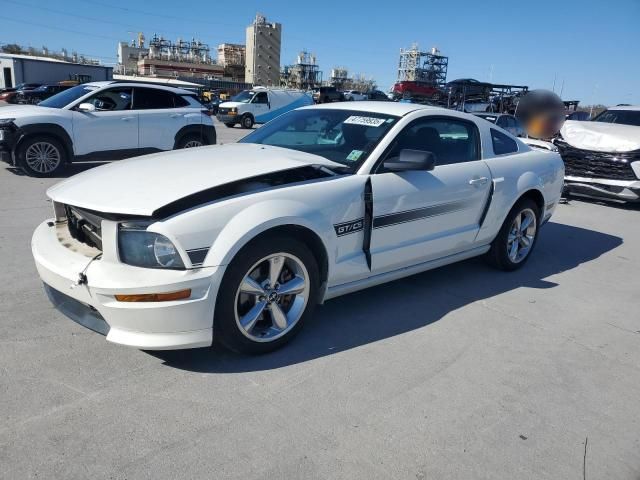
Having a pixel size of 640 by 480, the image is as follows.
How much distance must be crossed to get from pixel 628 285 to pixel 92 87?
29.1 ft

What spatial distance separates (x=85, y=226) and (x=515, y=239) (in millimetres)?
3938

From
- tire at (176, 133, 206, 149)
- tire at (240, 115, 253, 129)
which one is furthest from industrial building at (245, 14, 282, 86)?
tire at (176, 133, 206, 149)

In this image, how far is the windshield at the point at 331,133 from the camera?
12.6 ft

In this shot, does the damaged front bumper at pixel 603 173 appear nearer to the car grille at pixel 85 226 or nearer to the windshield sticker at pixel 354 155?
the windshield sticker at pixel 354 155

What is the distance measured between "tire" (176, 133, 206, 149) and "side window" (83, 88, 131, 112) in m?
1.12

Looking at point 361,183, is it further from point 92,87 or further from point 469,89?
point 469,89

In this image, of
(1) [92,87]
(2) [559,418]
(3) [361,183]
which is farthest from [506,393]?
(1) [92,87]

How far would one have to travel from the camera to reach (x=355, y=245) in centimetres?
353

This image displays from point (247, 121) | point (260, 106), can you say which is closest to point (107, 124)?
point (247, 121)

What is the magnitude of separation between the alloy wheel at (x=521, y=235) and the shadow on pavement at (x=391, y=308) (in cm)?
19

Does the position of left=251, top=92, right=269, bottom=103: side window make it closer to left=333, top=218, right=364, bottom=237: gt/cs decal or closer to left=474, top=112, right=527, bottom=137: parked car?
left=474, top=112, right=527, bottom=137: parked car

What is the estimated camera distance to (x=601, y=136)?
9.14 m

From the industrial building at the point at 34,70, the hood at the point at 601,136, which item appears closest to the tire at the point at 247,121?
the hood at the point at 601,136

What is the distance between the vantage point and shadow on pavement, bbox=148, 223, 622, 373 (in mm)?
3154
